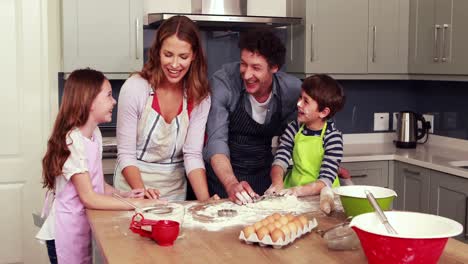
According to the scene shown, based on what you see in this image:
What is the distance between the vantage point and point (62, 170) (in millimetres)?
2072

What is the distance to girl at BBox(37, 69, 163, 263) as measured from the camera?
2064mm

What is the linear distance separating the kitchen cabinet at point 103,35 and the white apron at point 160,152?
42.0 inches

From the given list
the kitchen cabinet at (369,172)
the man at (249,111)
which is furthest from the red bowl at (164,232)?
the kitchen cabinet at (369,172)

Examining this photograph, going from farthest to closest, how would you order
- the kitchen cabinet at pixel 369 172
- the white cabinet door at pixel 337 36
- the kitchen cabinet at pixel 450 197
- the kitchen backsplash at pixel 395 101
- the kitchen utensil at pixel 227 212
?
the kitchen backsplash at pixel 395 101 < the white cabinet door at pixel 337 36 < the kitchen cabinet at pixel 369 172 < the kitchen cabinet at pixel 450 197 < the kitchen utensil at pixel 227 212

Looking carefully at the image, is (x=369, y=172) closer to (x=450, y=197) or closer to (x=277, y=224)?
(x=450, y=197)

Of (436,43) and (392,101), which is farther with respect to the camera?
(392,101)

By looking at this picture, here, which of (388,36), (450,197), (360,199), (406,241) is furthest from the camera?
(388,36)

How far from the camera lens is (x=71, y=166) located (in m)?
Answer: 2.06

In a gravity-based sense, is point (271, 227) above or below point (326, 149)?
below

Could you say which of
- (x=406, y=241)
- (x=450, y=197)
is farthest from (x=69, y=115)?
(x=450, y=197)

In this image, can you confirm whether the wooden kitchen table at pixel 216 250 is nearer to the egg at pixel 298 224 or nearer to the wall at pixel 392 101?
the egg at pixel 298 224

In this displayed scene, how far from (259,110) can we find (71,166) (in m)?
0.89

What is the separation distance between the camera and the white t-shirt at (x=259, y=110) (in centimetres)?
263

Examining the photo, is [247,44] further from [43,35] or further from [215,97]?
[43,35]
